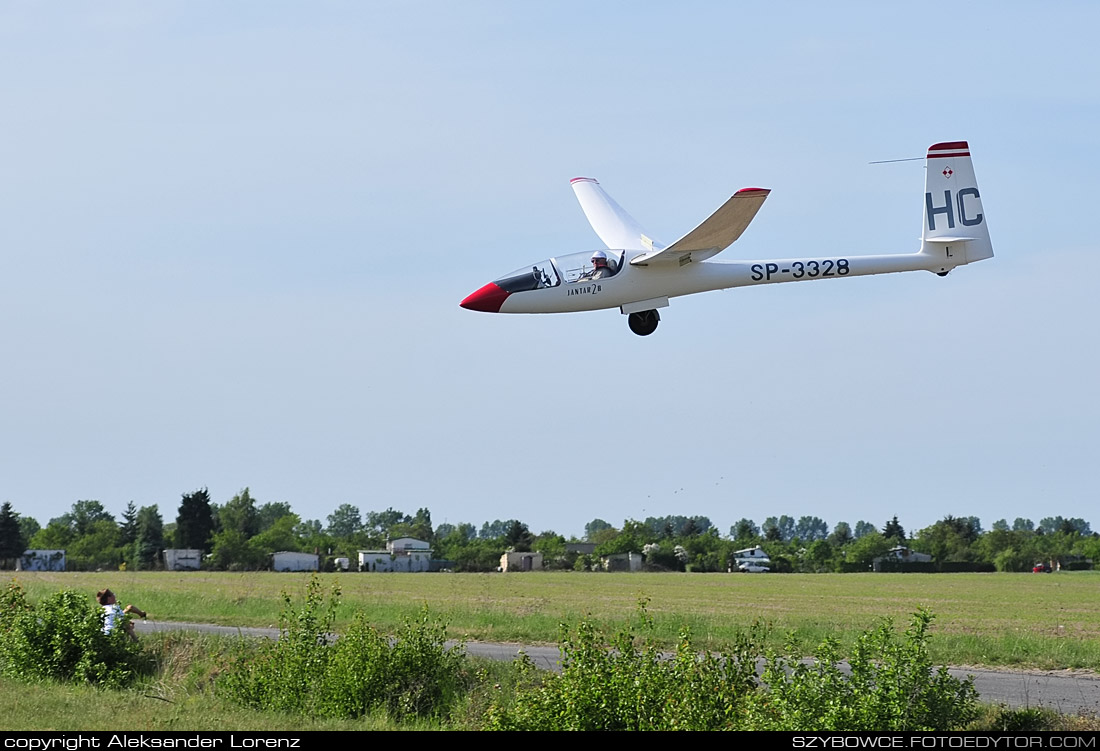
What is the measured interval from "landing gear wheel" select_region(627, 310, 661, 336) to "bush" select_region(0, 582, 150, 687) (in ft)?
34.7

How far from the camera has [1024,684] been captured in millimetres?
20188

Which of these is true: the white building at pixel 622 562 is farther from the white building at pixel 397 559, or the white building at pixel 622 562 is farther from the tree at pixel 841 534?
the tree at pixel 841 534

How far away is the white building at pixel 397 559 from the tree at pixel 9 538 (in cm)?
2952

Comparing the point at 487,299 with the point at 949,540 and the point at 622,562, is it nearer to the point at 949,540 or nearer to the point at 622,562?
the point at 622,562

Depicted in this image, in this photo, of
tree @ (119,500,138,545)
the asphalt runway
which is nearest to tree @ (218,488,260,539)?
tree @ (119,500,138,545)

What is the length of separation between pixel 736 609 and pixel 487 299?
27.5m

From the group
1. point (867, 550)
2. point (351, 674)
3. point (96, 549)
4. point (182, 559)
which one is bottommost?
point (351, 674)

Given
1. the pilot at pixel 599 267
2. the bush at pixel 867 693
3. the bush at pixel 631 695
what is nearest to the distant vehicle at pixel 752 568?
the pilot at pixel 599 267

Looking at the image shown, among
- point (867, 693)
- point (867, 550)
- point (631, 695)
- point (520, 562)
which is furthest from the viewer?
point (867, 550)

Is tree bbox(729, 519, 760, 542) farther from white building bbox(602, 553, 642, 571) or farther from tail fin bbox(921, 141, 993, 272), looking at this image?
tail fin bbox(921, 141, 993, 272)

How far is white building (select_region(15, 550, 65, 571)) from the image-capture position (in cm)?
9981

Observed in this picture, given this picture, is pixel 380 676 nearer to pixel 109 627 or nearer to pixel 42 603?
pixel 109 627

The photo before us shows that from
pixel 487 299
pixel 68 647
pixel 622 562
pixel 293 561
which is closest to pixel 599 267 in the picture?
pixel 487 299
